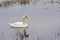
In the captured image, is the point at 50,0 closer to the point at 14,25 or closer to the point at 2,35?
the point at 14,25

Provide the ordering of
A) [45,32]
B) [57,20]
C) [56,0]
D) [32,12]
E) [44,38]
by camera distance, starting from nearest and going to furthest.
A: 1. [44,38]
2. [45,32]
3. [57,20]
4. [32,12]
5. [56,0]

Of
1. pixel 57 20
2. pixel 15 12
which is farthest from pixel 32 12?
pixel 57 20

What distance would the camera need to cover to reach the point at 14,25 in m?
6.23

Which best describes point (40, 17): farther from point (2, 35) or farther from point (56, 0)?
point (56, 0)

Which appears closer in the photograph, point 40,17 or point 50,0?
point 40,17

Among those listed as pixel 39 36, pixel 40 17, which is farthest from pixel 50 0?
pixel 39 36

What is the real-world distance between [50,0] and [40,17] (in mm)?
3575

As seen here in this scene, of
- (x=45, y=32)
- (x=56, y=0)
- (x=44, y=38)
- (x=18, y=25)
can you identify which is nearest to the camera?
(x=44, y=38)

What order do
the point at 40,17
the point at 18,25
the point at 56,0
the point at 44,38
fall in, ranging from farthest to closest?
the point at 56,0
the point at 40,17
the point at 18,25
the point at 44,38

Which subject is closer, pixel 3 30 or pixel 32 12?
pixel 3 30

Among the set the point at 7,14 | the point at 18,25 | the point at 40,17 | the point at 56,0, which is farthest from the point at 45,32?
the point at 56,0

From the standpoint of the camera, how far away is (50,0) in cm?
1069

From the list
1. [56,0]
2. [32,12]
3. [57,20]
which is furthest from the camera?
[56,0]

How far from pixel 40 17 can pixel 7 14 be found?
108 cm
